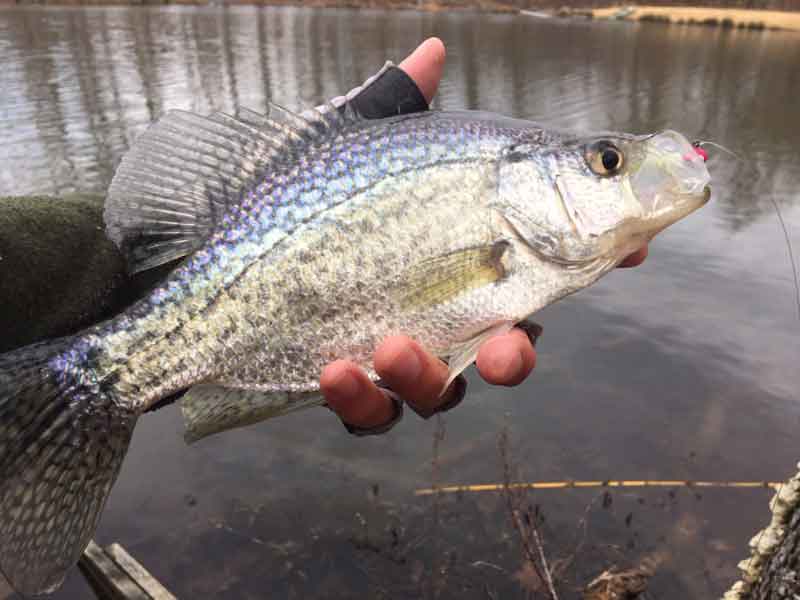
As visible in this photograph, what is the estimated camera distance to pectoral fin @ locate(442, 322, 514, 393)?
7.79ft

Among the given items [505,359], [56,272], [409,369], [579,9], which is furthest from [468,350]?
[579,9]

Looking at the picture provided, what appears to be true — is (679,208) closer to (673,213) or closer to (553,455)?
(673,213)

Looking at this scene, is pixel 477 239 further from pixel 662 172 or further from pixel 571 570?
pixel 571 570

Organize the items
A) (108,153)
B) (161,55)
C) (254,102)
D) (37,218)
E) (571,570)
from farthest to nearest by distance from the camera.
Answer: (161,55), (254,102), (108,153), (571,570), (37,218)

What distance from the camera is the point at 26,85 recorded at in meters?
21.6

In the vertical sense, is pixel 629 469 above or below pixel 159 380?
below

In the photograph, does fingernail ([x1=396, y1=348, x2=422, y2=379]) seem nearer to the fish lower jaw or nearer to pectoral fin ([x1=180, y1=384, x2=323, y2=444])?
pectoral fin ([x1=180, y1=384, x2=323, y2=444])

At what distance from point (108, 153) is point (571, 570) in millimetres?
14323

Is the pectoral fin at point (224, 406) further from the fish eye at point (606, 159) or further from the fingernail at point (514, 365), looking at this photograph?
the fish eye at point (606, 159)

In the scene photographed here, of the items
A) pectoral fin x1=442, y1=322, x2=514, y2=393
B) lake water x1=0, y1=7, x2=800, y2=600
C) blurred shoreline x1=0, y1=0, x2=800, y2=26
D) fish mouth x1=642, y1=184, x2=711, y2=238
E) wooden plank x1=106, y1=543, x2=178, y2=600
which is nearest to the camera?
fish mouth x1=642, y1=184, x2=711, y2=238

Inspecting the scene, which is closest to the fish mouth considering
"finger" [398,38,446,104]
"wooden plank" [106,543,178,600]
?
"finger" [398,38,446,104]

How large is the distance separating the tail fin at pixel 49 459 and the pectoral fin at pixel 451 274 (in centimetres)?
114

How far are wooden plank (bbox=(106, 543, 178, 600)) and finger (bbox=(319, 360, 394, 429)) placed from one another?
2220 millimetres

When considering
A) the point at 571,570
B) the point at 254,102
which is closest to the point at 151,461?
the point at 571,570
